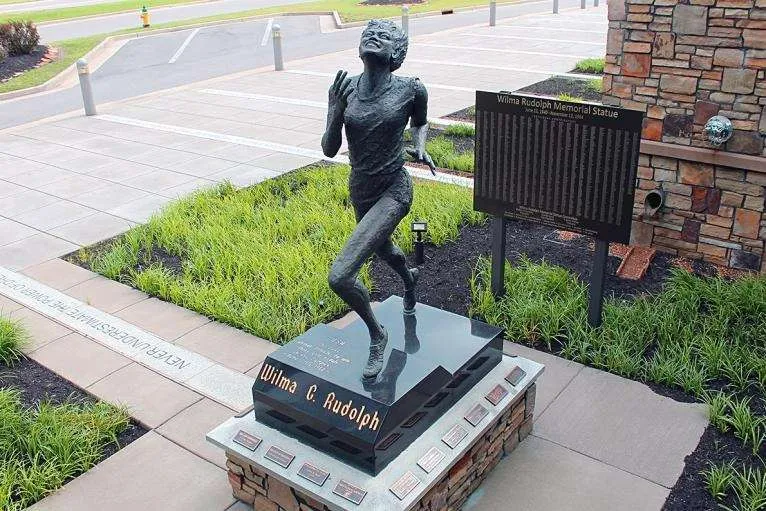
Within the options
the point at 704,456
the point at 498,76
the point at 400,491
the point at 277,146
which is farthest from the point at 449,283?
the point at 498,76

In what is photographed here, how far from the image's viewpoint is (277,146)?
11.7m

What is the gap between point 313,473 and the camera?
381 cm

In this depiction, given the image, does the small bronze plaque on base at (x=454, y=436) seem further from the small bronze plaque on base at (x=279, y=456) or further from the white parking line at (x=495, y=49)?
the white parking line at (x=495, y=49)

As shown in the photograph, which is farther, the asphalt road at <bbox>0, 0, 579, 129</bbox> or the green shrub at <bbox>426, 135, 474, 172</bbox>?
the asphalt road at <bbox>0, 0, 579, 129</bbox>

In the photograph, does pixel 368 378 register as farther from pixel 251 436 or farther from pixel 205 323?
pixel 205 323

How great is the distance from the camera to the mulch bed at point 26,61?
1895 centimetres

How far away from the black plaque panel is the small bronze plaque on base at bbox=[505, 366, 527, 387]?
1623 mm

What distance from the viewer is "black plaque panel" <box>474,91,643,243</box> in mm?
5547

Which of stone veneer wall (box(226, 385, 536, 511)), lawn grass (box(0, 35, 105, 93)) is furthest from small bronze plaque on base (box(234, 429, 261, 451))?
lawn grass (box(0, 35, 105, 93))

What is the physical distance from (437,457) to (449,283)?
3.08 metres

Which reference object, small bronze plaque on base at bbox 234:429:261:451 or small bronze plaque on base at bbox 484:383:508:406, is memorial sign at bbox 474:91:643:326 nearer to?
small bronze plaque on base at bbox 484:383:508:406

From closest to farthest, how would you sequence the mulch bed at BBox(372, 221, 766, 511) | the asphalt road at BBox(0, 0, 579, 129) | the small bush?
the mulch bed at BBox(372, 221, 766, 511)
the asphalt road at BBox(0, 0, 579, 129)
the small bush

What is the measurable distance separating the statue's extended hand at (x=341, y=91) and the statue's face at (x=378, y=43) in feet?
0.63

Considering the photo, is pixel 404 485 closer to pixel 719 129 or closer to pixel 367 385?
pixel 367 385
